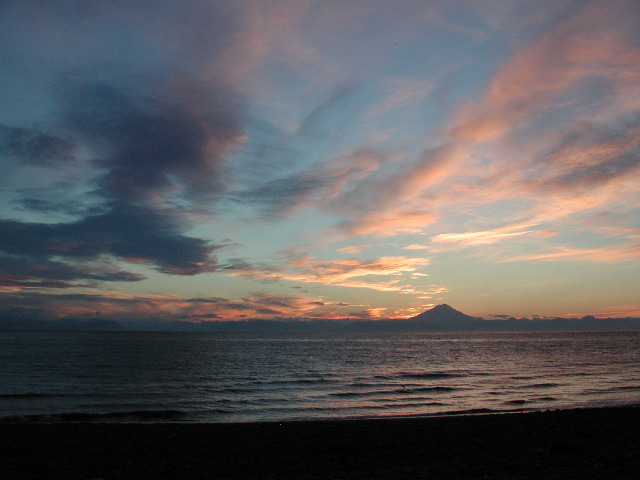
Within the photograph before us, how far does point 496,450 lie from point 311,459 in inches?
247

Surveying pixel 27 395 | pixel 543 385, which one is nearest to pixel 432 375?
pixel 543 385

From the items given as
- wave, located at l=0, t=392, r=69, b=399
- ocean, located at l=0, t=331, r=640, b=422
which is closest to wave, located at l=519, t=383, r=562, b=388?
ocean, located at l=0, t=331, r=640, b=422

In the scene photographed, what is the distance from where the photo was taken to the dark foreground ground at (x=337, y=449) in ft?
40.9

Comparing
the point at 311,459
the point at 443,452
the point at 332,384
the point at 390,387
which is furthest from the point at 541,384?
the point at 311,459

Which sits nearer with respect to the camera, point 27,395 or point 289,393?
point 27,395

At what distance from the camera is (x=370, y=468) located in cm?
1288

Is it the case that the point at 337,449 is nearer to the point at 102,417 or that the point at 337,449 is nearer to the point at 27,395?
the point at 102,417

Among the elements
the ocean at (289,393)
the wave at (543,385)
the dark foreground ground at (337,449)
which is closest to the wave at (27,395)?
the ocean at (289,393)

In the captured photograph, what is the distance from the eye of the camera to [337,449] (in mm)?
15477

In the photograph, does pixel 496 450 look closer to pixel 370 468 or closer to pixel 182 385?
pixel 370 468

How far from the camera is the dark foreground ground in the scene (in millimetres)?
12453

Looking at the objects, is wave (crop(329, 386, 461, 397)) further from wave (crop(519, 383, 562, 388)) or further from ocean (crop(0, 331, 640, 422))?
wave (crop(519, 383, 562, 388))

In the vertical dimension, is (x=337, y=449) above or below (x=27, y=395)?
above

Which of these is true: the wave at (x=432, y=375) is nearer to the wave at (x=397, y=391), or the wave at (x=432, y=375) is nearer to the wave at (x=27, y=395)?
the wave at (x=397, y=391)
